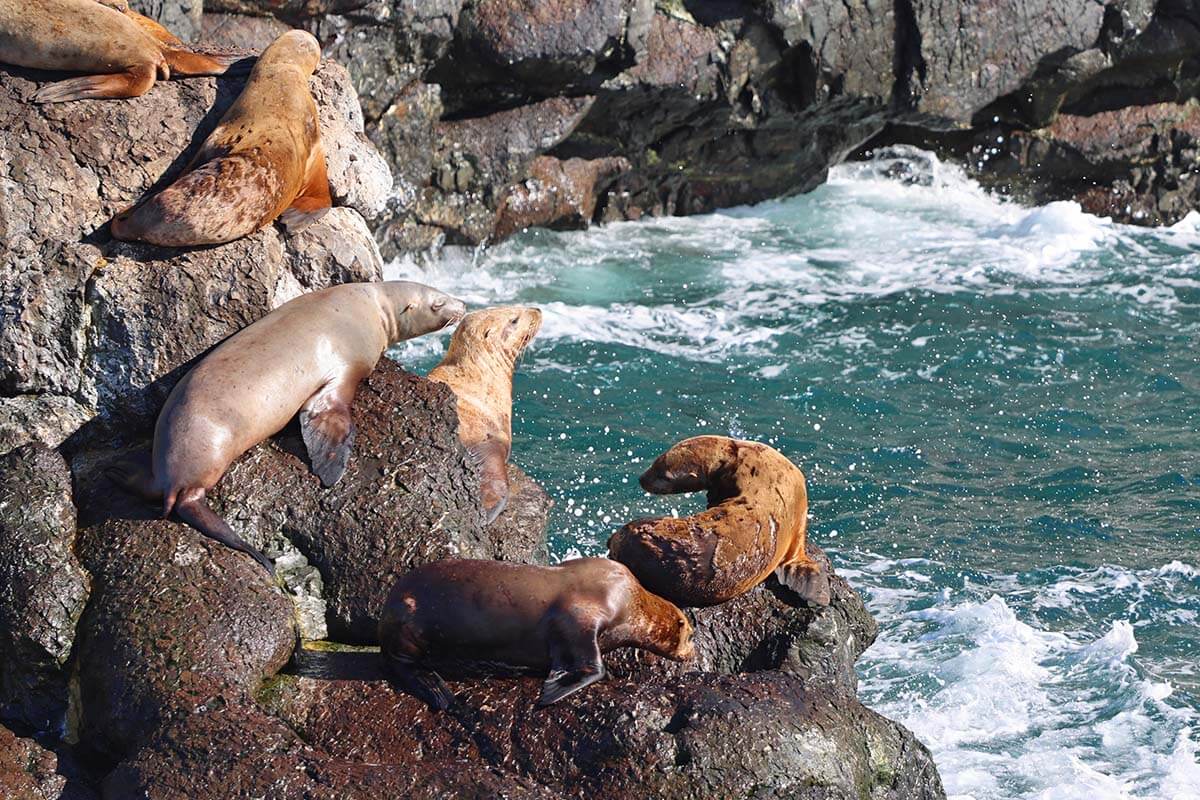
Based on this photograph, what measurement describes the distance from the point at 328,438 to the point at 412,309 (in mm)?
1278

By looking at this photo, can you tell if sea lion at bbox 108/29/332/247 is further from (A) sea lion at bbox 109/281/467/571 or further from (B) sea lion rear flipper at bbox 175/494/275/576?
(B) sea lion rear flipper at bbox 175/494/275/576

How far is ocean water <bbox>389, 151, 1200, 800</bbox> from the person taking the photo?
24.9 feet

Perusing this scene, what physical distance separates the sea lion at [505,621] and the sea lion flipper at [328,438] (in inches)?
27.8

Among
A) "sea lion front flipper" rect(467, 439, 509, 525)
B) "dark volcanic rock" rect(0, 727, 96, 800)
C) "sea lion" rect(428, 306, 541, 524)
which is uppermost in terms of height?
"sea lion" rect(428, 306, 541, 524)

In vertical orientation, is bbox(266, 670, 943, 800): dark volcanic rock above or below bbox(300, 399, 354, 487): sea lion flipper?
below

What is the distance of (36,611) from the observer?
5.13 meters

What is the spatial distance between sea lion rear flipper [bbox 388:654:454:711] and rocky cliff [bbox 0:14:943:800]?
50mm

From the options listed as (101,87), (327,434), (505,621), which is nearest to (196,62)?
(101,87)

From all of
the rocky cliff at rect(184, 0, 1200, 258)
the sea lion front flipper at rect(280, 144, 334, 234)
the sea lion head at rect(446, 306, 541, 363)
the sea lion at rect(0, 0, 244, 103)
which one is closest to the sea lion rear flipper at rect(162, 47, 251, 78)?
the sea lion at rect(0, 0, 244, 103)

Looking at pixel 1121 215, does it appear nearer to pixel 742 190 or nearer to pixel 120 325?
pixel 742 190

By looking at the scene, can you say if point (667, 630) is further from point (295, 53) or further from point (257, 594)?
point (295, 53)

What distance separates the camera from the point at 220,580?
524 cm

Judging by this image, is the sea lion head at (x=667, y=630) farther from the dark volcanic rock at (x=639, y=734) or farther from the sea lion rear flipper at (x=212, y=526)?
the sea lion rear flipper at (x=212, y=526)

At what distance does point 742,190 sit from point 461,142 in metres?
3.86
